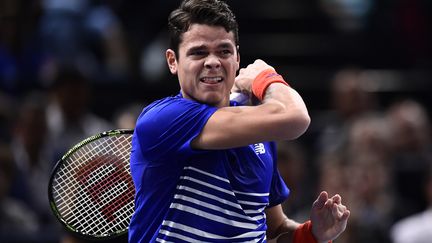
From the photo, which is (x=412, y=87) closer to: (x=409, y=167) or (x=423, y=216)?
(x=409, y=167)

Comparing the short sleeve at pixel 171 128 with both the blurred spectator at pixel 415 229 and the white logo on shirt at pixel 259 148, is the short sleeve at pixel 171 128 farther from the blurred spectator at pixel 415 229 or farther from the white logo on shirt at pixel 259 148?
the blurred spectator at pixel 415 229

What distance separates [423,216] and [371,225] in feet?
2.20

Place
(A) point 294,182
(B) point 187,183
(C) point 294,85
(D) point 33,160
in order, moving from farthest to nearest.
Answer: (C) point 294,85
(D) point 33,160
(A) point 294,182
(B) point 187,183

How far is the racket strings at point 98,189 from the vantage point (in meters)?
5.12

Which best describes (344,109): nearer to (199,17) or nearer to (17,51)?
(17,51)

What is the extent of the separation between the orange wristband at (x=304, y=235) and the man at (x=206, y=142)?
0.44 m

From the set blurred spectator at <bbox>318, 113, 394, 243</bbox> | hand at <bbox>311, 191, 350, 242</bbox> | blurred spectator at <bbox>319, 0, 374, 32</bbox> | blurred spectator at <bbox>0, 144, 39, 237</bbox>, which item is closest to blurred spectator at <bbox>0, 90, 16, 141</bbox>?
blurred spectator at <bbox>0, 144, 39, 237</bbox>

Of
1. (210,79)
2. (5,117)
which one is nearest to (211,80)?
(210,79)

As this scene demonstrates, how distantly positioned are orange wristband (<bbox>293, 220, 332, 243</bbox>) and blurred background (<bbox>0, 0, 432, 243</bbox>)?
173cm

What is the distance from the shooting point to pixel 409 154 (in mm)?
10812

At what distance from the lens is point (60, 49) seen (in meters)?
11.5

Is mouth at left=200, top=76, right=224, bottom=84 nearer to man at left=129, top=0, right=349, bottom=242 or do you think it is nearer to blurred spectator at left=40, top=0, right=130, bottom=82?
man at left=129, top=0, right=349, bottom=242

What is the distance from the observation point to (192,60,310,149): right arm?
4379 millimetres

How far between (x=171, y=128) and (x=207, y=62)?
1.14 feet
